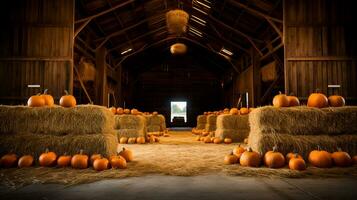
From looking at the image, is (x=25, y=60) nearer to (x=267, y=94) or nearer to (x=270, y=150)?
(x=270, y=150)

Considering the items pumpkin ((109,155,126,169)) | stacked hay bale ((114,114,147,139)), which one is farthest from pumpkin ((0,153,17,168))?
stacked hay bale ((114,114,147,139))

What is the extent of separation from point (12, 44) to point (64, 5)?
207 cm

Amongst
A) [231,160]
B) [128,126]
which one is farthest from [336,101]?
[128,126]

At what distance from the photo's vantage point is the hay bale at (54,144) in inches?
186

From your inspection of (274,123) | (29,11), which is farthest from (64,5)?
(274,123)

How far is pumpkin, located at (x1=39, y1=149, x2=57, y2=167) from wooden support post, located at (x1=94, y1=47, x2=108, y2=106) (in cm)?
1101

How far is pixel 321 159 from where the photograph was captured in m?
4.44

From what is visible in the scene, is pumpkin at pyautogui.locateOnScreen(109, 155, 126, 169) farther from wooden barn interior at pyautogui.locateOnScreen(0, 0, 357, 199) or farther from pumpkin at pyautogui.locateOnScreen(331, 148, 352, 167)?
pumpkin at pyautogui.locateOnScreen(331, 148, 352, 167)

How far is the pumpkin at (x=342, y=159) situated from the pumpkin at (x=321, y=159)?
8 centimetres

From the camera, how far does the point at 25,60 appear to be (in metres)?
9.67

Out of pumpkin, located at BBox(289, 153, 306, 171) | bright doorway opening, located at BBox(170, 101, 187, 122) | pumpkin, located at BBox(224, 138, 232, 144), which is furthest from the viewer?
bright doorway opening, located at BBox(170, 101, 187, 122)

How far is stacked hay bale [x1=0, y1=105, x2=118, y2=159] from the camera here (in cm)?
476

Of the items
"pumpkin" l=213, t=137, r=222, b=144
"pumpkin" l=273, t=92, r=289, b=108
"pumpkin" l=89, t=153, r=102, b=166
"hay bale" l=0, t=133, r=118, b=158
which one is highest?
"pumpkin" l=273, t=92, r=289, b=108

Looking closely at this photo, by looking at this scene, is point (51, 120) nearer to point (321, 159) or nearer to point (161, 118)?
point (321, 159)
